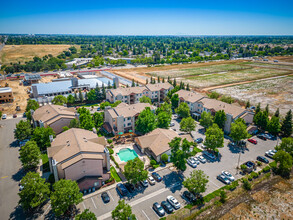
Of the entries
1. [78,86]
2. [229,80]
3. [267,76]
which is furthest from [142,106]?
[267,76]

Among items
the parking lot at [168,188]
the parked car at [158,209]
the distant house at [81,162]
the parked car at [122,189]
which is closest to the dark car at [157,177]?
the parking lot at [168,188]

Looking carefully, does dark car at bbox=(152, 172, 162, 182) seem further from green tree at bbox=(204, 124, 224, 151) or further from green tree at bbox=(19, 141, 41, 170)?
green tree at bbox=(19, 141, 41, 170)

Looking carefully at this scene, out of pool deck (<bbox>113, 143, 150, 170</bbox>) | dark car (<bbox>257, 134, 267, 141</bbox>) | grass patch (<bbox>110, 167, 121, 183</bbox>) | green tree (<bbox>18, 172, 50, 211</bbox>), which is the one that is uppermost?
green tree (<bbox>18, 172, 50, 211</bbox>)

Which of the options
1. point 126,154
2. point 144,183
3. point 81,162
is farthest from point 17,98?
point 144,183

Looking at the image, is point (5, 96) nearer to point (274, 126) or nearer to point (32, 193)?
point (32, 193)

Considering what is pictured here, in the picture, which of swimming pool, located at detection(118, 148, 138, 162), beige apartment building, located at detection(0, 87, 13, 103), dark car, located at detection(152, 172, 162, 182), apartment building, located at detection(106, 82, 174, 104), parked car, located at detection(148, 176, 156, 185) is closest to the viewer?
parked car, located at detection(148, 176, 156, 185)

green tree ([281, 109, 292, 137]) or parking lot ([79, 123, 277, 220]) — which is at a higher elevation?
green tree ([281, 109, 292, 137])

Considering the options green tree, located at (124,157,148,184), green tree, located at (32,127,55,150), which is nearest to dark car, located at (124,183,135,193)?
green tree, located at (124,157,148,184)
